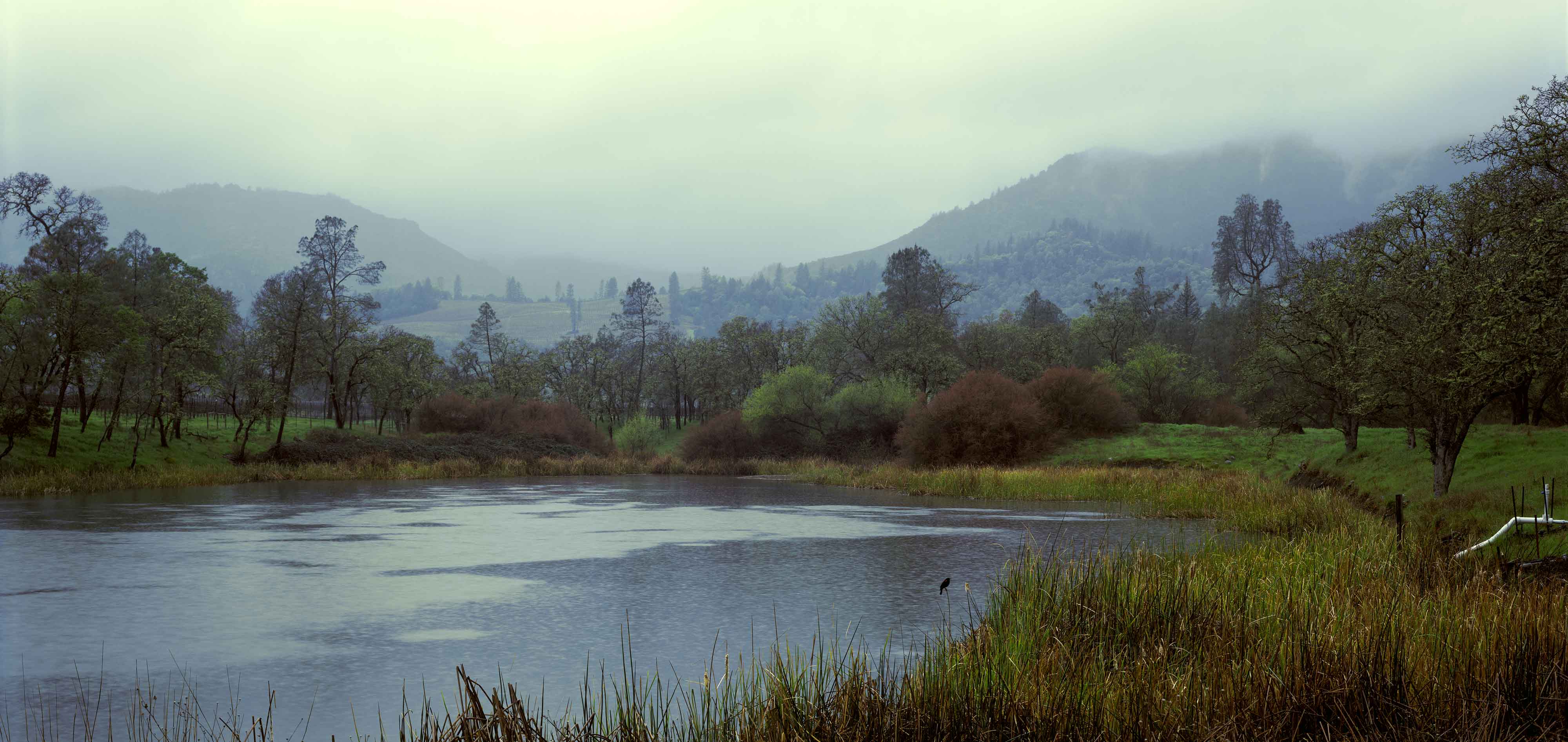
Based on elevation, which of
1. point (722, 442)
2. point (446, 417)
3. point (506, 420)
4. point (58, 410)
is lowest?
point (722, 442)

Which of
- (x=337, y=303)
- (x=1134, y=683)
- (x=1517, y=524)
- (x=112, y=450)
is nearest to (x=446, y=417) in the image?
(x=337, y=303)

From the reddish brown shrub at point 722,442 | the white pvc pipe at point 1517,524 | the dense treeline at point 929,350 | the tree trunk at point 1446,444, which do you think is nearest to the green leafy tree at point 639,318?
the dense treeline at point 929,350

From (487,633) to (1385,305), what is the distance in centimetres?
2810

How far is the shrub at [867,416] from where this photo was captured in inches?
2840

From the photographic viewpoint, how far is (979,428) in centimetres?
5891

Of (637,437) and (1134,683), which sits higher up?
(1134,683)

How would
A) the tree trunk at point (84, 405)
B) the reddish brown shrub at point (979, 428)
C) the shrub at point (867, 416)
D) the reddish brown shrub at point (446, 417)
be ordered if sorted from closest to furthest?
1. the tree trunk at point (84, 405)
2. the reddish brown shrub at point (979, 428)
3. the shrub at point (867, 416)
4. the reddish brown shrub at point (446, 417)

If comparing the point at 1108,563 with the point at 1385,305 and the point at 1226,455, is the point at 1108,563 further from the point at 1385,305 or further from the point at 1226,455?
the point at 1226,455

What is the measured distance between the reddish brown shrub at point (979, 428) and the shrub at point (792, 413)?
14.4m

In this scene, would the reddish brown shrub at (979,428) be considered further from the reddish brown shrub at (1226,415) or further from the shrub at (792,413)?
the reddish brown shrub at (1226,415)

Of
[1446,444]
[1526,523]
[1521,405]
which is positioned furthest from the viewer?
[1521,405]

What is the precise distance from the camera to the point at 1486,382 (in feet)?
67.9

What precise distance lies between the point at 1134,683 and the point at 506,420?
241 feet

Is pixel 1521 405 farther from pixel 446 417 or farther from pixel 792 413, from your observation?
pixel 446 417
